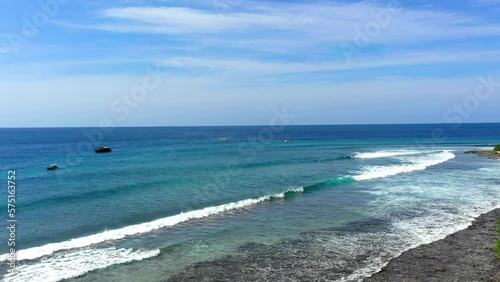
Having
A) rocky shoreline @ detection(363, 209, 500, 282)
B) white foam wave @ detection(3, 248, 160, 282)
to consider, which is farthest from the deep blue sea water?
rocky shoreline @ detection(363, 209, 500, 282)

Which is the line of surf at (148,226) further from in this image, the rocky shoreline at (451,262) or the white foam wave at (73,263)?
the rocky shoreline at (451,262)

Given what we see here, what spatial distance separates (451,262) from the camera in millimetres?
16875

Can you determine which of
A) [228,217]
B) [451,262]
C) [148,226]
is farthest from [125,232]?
[451,262]

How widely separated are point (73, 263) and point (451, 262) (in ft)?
53.8

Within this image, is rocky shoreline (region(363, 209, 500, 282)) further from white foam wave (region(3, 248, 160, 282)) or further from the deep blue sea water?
white foam wave (region(3, 248, 160, 282))

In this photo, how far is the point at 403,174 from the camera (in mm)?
45281

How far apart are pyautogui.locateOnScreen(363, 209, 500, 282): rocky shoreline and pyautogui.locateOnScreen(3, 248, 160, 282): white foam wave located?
10580mm

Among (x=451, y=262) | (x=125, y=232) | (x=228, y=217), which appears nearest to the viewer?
(x=451, y=262)

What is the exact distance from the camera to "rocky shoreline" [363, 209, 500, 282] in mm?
15257

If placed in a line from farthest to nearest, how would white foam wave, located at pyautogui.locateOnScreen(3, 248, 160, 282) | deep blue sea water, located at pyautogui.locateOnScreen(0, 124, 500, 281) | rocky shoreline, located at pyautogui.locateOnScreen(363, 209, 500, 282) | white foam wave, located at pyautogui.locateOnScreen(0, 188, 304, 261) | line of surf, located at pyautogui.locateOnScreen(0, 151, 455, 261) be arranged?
line of surf, located at pyautogui.locateOnScreen(0, 151, 455, 261), white foam wave, located at pyautogui.locateOnScreen(0, 188, 304, 261), deep blue sea water, located at pyautogui.locateOnScreen(0, 124, 500, 281), white foam wave, located at pyautogui.locateOnScreen(3, 248, 160, 282), rocky shoreline, located at pyautogui.locateOnScreen(363, 209, 500, 282)

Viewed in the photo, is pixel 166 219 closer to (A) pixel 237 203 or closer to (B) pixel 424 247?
(A) pixel 237 203

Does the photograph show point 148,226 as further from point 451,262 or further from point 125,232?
point 451,262

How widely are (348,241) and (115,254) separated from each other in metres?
11.4

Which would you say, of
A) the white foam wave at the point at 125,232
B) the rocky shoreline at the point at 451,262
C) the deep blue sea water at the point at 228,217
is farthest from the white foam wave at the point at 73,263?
the rocky shoreline at the point at 451,262
